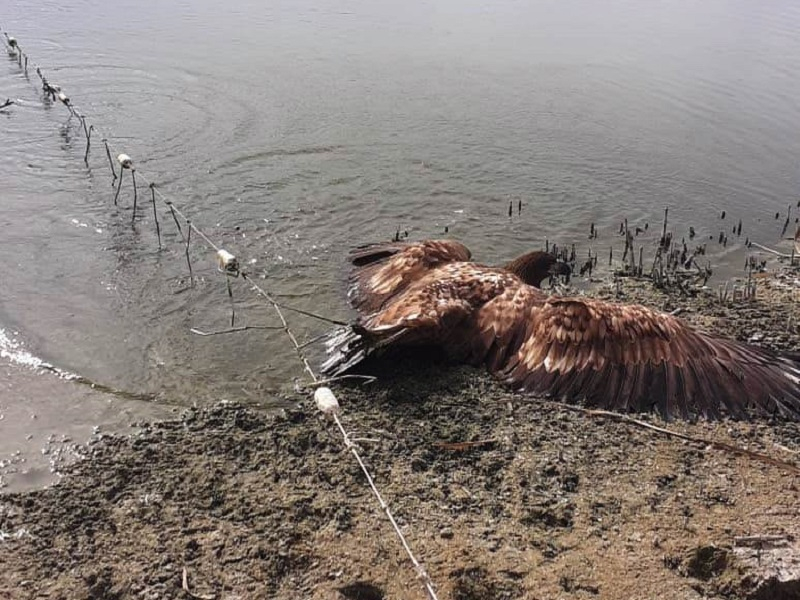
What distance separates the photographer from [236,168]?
8.15 m

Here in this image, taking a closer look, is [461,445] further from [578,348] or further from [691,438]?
[691,438]

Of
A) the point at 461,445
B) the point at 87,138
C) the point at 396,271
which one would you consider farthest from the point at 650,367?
the point at 87,138

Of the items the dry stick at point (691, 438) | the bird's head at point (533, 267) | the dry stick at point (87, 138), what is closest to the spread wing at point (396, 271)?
the bird's head at point (533, 267)

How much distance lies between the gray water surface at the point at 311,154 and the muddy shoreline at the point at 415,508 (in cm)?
74

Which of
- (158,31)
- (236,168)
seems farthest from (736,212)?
(158,31)

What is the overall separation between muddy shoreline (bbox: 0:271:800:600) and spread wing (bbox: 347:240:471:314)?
1.11m

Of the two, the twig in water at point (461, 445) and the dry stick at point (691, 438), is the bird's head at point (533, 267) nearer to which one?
the dry stick at point (691, 438)

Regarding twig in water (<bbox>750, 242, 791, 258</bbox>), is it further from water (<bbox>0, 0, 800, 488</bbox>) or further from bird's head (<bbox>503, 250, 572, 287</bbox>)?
bird's head (<bbox>503, 250, 572, 287</bbox>)

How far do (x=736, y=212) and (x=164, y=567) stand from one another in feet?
24.7

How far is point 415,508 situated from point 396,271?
2412 millimetres

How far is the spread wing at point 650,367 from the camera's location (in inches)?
169

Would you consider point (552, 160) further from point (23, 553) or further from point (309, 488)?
point (23, 553)

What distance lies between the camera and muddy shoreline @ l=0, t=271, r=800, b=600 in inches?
119

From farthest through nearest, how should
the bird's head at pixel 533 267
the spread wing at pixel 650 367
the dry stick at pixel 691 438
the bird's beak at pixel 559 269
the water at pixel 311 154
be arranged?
1. the bird's beak at pixel 559 269
2. the bird's head at pixel 533 267
3. the water at pixel 311 154
4. the spread wing at pixel 650 367
5. the dry stick at pixel 691 438
